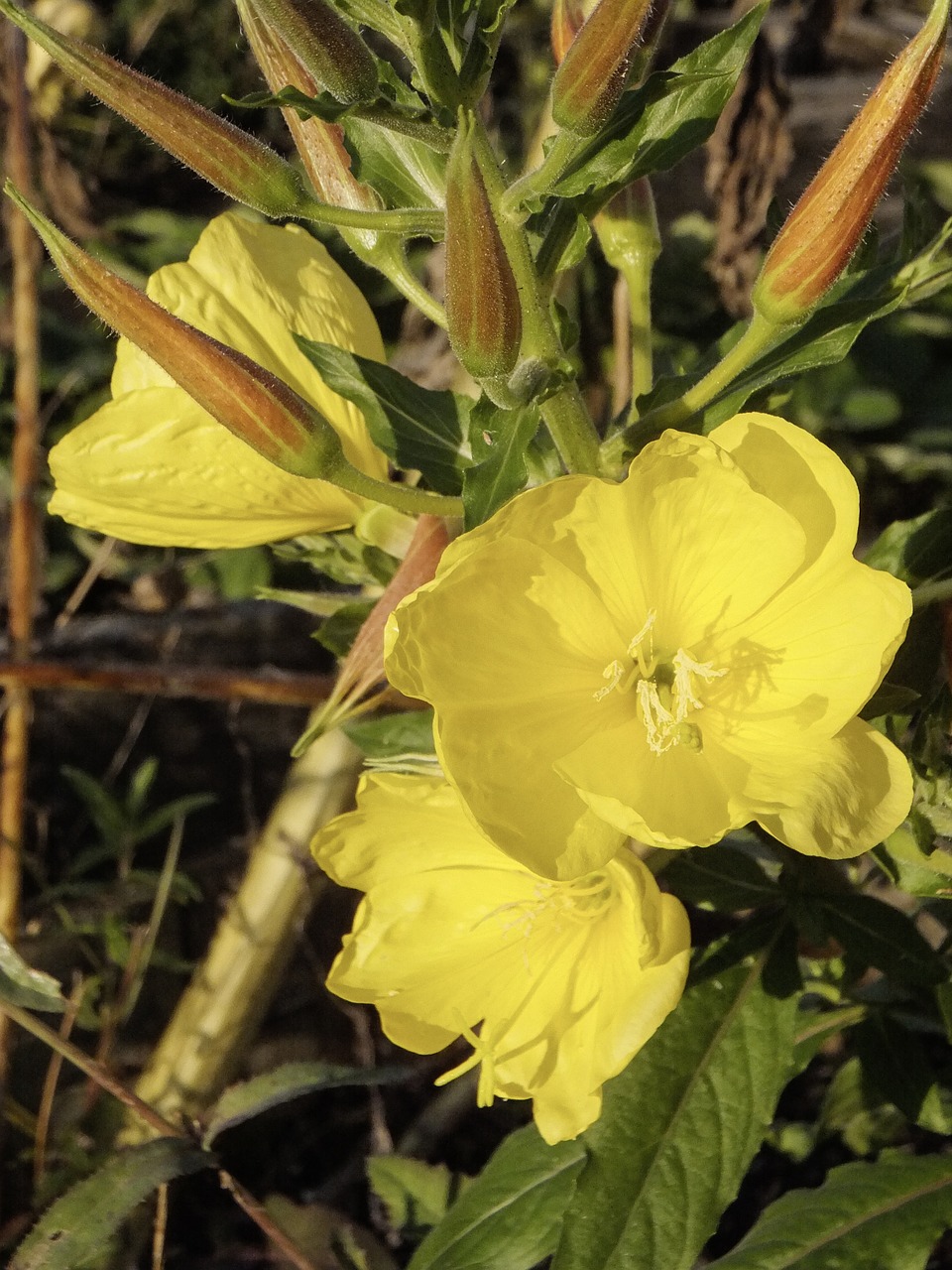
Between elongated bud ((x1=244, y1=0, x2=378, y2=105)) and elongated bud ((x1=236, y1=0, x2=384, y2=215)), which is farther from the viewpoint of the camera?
elongated bud ((x1=236, y1=0, x2=384, y2=215))

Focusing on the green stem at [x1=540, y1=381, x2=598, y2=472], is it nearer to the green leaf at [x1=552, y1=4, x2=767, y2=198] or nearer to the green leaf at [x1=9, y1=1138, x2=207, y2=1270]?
the green leaf at [x1=552, y1=4, x2=767, y2=198]

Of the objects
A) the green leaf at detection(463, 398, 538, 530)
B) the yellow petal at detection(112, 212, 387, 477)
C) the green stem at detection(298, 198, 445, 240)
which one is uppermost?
the green stem at detection(298, 198, 445, 240)

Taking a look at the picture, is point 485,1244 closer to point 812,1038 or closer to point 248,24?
point 812,1038

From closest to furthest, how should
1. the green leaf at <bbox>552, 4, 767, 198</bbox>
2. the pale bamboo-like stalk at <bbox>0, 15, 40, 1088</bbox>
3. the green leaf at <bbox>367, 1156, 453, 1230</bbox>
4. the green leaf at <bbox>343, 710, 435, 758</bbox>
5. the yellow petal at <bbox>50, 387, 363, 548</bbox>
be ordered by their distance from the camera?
the green leaf at <bbox>552, 4, 767, 198</bbox>, the yellow petal at <bbox>50, 387, 363, 548</bbox>, the green leaf at <bbox>343, 710, 435, 758</bbox>, the green leaf at <bbox>367, 1156, 453, 1230</bbox>, the pale bamboo-like stalk at <bbox>0, 15, 40, 1088</bbox>

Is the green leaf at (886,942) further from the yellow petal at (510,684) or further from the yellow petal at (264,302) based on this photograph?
the yellow petal at (264,302)

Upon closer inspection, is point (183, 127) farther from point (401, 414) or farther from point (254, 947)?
point (254, 947)

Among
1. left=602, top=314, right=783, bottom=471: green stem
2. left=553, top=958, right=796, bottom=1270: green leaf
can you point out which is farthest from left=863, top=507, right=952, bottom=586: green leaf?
left=553, top=958, right=796, bottom=1270: green leaf

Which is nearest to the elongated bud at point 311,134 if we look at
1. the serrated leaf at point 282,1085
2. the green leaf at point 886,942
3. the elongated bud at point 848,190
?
the elongated bud at point 848,190
